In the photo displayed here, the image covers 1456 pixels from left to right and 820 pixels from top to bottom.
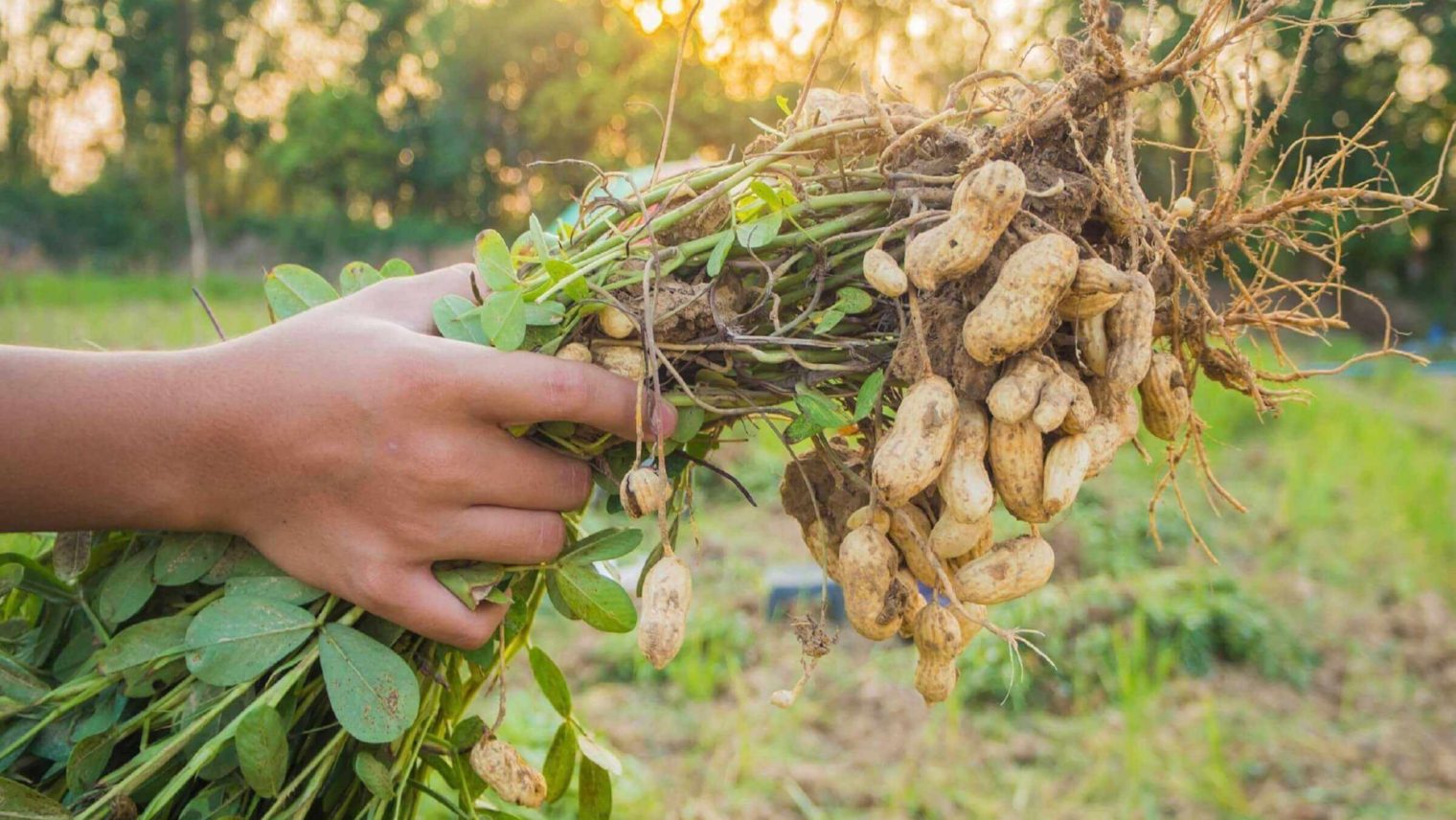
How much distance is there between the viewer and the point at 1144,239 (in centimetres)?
85

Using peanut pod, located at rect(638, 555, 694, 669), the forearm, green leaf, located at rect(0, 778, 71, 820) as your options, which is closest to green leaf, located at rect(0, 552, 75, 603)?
the forearm

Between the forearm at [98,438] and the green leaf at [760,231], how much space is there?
1.74 feet

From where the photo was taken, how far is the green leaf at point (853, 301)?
0.83 meters

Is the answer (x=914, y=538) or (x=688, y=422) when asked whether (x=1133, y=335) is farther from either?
(x=688, y=422)

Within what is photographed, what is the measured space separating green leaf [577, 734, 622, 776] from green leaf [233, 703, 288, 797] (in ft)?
1.06

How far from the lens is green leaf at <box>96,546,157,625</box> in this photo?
1.02 meters

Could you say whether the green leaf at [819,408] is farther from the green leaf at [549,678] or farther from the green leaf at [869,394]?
the green leaf at [549,678]

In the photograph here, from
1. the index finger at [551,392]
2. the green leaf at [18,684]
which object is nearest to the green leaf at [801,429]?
the index finger at [551,392]

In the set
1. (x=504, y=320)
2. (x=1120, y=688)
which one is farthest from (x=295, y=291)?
(x=1120, y=688)

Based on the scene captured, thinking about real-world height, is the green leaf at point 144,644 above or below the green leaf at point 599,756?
above

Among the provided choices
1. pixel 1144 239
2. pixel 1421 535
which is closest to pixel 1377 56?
pixel 1421 535

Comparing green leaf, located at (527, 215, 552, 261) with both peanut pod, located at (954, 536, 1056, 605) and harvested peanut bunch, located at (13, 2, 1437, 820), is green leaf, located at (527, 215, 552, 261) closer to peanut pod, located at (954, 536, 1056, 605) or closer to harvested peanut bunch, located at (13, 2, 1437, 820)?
harvested peanut bunch, located at (13, 2, 1437, 820)

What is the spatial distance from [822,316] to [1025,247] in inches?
7.3

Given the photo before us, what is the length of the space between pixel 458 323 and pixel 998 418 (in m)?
0.52
